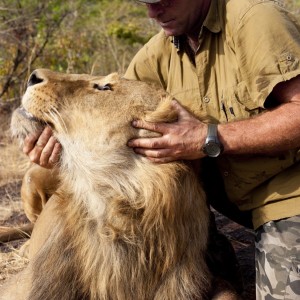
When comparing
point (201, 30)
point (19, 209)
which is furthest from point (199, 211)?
point (19, 209)

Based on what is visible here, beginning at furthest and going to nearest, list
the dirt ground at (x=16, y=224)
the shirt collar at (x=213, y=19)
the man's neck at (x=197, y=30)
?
1. the dirt ground at (x=16, y=224)
2. the man's neck at (x=197, y=30)
3. the shirt collar at (x=213, y=19)

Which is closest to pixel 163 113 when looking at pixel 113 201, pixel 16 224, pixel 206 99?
pixel 113 201

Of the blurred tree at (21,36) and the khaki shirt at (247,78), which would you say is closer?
the khaki shirt at (247,78)

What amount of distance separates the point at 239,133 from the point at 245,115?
0.26 meters

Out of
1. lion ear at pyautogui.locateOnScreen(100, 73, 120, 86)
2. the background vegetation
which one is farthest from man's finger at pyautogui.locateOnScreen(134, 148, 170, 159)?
the background vegetation

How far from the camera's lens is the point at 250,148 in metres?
3.02

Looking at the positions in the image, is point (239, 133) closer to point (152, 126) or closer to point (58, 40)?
point (152, 126)

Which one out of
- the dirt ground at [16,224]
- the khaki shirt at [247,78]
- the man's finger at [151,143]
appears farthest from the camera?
the dirt ground at [16,224]

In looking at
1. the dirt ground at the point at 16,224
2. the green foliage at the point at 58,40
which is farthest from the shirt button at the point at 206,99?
the green foliage at the point at 58,40

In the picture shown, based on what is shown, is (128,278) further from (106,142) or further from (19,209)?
(19,209)

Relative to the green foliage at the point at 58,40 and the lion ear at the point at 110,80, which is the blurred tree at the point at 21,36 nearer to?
the green foliage at the point at 58,40

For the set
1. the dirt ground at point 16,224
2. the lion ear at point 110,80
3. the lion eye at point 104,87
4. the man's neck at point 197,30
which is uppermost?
the man's neck at point 197,30

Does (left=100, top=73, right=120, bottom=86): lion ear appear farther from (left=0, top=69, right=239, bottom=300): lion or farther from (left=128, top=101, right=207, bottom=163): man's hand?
(left=128, top=101, right=207, bottom=163): man's hand

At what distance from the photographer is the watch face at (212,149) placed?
9.63ft
